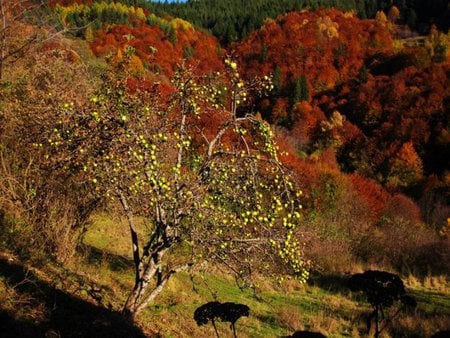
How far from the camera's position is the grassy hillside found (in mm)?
8055

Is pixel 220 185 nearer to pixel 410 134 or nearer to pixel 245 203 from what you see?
pixel 245 203

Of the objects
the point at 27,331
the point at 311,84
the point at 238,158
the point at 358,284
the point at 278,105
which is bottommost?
the point at 27,331

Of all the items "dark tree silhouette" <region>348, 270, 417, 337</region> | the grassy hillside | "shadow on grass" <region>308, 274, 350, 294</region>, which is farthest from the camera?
"shadow on grass" <region>308, 274, 350, 294</region>

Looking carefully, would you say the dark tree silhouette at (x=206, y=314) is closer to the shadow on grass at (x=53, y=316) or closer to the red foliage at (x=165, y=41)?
the shadow on grass at (x=53, y=316)

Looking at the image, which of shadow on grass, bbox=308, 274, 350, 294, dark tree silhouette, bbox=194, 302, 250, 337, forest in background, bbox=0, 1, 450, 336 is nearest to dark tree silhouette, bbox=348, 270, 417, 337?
forest in background, bbox=0, 1, 450, 336

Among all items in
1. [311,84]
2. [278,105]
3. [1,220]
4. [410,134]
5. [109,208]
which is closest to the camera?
[1,220]

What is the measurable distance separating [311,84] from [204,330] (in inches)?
5432

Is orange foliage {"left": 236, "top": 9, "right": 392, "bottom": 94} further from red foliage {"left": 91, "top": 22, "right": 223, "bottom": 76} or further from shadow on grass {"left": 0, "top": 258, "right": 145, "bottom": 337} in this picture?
shadow on grass {"left": 0, "top": 258, "right": 145, "bottom": 337}

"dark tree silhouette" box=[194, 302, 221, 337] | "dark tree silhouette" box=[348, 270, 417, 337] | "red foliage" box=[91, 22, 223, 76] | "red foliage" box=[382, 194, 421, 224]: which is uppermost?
"red foliage" box=[91, 22, 223, 76]

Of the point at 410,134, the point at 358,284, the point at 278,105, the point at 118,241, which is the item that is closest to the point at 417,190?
the point at 410,134

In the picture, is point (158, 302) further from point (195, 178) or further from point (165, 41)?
point (165, 41)

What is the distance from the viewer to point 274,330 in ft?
49.6

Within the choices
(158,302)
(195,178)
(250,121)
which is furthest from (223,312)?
(158,302)

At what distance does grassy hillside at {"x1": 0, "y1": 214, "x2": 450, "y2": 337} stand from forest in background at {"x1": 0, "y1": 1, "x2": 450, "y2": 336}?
159cm
